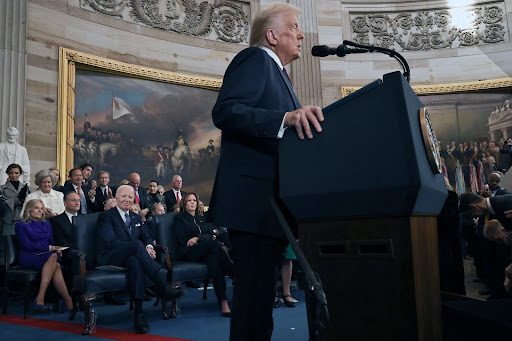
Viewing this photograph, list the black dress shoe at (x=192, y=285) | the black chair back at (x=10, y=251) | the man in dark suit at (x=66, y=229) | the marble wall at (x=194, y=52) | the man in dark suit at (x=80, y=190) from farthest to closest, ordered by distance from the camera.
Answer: the marble wall at (x=194, y=52), the man in dark suit at (x=80, y=190), the black dress shoe at (x=192, y=285), the man in dark suit at (x=66, y=229), the black chair back at (x=10, y=251)

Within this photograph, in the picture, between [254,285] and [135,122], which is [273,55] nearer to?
[254,285]

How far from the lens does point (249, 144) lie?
1372 millimetres

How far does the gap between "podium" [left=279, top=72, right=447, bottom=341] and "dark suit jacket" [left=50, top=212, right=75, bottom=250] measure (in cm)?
507

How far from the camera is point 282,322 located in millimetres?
4129

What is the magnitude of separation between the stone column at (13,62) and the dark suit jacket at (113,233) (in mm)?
3883

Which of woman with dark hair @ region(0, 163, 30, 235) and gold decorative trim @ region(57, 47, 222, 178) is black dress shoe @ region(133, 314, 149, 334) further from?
gold decorative trim @ region(57, 47, 222, 178)

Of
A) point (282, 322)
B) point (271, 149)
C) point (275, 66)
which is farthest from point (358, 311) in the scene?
point (282, 322)

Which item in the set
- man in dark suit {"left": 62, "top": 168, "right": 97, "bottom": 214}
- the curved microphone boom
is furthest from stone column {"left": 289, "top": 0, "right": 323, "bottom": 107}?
the curved microphone boom

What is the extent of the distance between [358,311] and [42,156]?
7956mm

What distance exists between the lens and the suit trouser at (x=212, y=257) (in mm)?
5074

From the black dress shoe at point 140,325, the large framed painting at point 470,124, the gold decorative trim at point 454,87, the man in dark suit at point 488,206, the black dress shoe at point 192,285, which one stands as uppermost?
the gold decorative trim at point 454,87

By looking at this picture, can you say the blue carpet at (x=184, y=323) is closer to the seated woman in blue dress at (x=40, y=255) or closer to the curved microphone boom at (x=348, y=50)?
the seated woman in blue dress at (x=40, y=255)

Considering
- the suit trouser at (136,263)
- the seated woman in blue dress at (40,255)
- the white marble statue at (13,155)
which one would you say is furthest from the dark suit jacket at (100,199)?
the suit trouser at (136,263)

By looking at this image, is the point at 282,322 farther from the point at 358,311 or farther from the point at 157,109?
the point at 157,109
